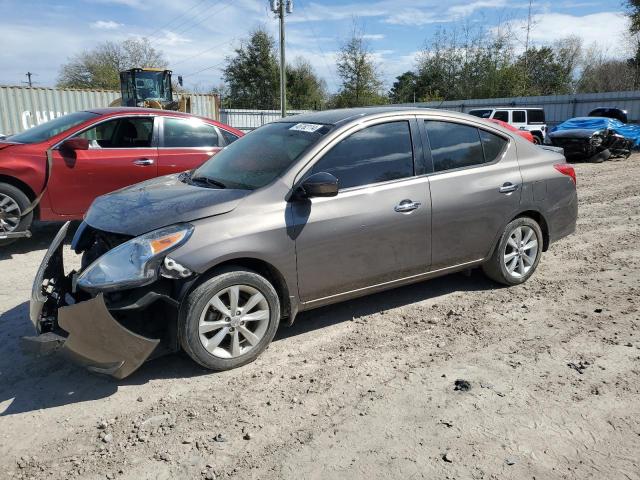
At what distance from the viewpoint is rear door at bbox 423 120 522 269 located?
4.38 metres

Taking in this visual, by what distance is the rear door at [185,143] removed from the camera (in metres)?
6.98

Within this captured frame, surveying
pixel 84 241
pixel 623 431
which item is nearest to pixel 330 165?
pixel 84 241

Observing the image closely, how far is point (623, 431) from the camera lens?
283 cm

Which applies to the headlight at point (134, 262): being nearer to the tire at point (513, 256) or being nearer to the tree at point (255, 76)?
the tire at point (513, 256)

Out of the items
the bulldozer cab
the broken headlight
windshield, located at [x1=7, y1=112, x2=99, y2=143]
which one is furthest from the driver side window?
the bulldozer cab

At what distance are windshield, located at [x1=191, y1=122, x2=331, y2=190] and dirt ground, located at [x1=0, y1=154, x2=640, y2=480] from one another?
51.4 inches

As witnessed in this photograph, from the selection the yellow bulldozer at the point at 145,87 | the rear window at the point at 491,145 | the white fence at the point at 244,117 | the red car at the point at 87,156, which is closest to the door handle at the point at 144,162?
the red car at the point at 87,156

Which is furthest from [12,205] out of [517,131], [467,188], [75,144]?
[517,131]

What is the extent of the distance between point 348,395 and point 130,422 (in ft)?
4.26

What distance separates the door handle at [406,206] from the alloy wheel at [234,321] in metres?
1.31

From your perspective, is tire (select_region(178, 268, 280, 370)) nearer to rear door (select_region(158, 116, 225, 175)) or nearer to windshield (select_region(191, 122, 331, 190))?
windshield (select_region(191, 122, 331, 190))

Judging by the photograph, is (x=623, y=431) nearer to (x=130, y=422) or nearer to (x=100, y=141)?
(x=130, y=422)

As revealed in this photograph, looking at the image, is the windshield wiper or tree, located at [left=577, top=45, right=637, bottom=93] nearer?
the windshield wiper

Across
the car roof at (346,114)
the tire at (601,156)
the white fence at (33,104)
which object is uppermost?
the white fence at (33,104)
